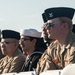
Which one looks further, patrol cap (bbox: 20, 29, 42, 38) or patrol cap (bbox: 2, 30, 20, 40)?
patrol cap (bbox: 2, 30, 20, 40)

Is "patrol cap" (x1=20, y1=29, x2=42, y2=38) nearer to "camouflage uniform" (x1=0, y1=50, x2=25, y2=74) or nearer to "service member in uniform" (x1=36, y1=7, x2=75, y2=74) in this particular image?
"camouflage uniform" (x1=0, y1=50, x2=25, y2=74)

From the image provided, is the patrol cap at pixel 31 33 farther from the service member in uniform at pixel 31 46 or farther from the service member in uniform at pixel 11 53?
the service member in uniform at pixel 11 53

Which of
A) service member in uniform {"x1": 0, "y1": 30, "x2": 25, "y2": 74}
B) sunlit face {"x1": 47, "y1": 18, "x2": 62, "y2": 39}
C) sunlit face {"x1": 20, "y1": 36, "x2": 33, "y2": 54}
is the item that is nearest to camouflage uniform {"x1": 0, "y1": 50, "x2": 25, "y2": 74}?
service member in uniform {"x1": 0, "y1": 30, "x2": 25, "y2": 74}

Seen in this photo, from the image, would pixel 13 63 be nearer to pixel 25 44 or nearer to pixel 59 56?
pixel 25 44

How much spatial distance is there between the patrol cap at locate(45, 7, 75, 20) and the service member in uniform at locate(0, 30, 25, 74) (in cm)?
177

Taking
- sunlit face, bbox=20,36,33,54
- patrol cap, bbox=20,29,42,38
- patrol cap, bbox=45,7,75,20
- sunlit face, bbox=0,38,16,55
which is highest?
patrol cap, bbox=45,7,75,20

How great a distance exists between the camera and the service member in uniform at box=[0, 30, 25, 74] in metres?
5.80

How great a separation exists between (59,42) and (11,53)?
221 centimetres

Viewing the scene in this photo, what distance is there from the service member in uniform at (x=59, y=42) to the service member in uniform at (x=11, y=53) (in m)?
1.70

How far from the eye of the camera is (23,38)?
5734mm

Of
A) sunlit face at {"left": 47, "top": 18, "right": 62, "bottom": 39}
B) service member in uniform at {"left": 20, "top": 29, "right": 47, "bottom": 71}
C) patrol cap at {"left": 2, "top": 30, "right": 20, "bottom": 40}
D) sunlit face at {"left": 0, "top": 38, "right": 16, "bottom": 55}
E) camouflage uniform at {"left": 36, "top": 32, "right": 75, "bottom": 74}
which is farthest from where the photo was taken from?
patrol cap at {"left": 2, "top": 30, "right": 20, "bottom": 40}

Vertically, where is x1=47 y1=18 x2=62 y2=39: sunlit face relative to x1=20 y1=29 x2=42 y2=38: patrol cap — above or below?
above

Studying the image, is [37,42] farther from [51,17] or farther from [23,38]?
[51,17]

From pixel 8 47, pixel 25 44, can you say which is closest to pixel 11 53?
pixel 8 47
